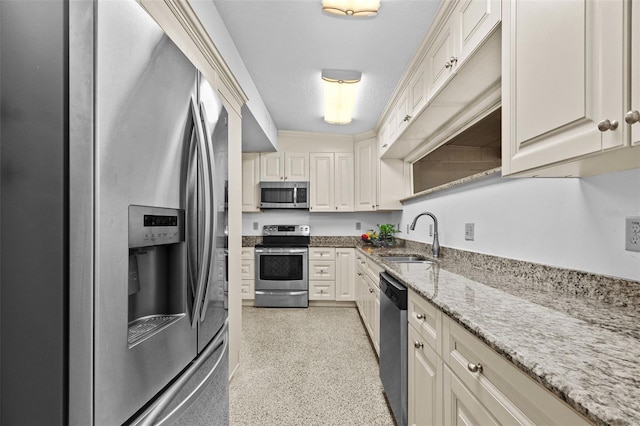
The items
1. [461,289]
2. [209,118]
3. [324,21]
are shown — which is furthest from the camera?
[324,21]

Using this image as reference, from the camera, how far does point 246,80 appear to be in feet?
9.14

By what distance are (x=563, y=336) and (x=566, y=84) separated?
0.68 metres

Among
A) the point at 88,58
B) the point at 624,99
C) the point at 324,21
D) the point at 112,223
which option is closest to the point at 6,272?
the point at 112,223

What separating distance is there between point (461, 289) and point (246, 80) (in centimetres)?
240

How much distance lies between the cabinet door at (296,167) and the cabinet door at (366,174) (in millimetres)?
766

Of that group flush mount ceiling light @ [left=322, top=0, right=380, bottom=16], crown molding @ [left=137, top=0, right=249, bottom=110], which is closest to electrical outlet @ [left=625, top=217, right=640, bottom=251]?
flush mount ceiling light @ [left=322, top=0, right=380, bottom=16]

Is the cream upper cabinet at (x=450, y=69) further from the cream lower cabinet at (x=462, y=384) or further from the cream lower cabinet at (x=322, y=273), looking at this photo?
the cream lower cabinet at (x=322, y=273)

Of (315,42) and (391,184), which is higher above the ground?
(315,42)

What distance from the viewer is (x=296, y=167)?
468cm

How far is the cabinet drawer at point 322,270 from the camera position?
453cm

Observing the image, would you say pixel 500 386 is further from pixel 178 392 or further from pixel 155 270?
pixel 155 270

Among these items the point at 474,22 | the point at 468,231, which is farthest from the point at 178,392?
the point at 468,231

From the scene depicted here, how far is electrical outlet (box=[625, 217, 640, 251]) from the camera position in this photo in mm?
1004

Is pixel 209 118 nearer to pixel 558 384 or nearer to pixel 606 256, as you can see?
pixel 558 384
